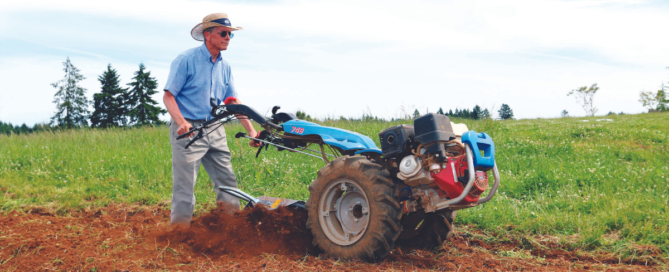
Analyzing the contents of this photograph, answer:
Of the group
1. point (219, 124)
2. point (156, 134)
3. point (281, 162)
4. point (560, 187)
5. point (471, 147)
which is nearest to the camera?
point (471, 147)

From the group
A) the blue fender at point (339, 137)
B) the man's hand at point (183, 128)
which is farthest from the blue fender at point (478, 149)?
the man's hand at point (183, 128)

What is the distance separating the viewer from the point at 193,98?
15.7 ft

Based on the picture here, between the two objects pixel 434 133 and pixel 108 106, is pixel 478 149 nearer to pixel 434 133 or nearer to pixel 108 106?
pixel 434 133

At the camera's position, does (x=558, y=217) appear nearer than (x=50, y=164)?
Yes

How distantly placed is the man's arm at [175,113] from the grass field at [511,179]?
2.44 metres

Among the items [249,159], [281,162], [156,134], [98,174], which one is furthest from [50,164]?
[281,162]

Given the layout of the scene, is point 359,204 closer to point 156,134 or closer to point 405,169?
point 405,169

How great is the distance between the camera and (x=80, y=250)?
4387 mm

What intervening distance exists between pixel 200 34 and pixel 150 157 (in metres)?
5.07

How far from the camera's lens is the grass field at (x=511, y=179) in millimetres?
4930

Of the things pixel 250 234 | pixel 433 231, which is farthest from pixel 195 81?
pixel 433 231

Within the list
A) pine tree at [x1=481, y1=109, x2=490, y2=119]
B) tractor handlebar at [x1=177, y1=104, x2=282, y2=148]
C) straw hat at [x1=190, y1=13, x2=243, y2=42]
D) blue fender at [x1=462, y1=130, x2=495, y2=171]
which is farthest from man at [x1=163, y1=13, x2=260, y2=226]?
pine tree at [x1=481, y1=109, x2=490, y2=119]

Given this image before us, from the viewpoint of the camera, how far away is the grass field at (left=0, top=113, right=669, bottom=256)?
194 inches

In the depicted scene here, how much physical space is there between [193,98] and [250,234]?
155cm
